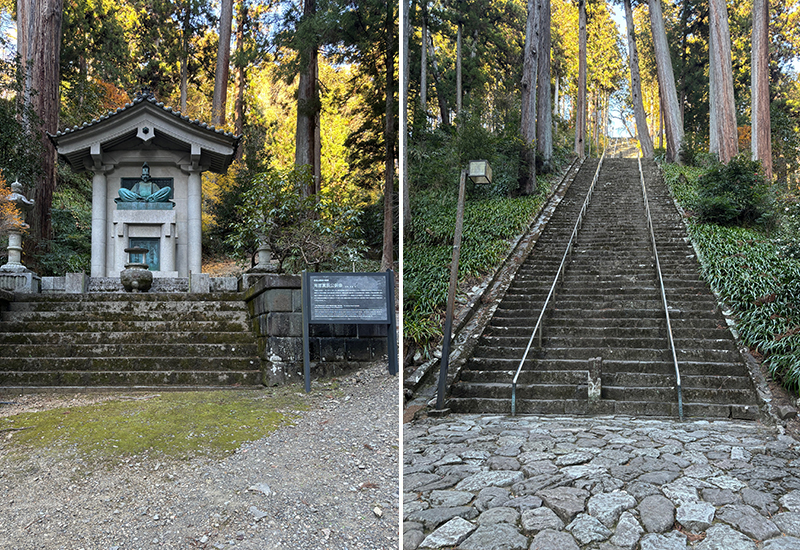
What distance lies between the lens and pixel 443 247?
11.6 m

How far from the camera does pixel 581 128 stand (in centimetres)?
2380

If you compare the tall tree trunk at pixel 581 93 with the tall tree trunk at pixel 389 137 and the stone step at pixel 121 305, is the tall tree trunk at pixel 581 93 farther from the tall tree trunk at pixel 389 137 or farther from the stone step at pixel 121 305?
Answer: the stone step at pixel 121 305

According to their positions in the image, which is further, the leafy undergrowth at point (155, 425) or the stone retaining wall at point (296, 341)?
the stone retaining wall at point (296, 341)

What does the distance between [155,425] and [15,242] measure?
7.04 metres

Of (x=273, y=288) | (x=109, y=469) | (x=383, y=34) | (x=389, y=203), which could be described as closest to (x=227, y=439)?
(x=109, y=469)

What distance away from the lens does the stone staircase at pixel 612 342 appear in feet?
20.2

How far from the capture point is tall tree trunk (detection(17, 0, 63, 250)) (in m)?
11.7

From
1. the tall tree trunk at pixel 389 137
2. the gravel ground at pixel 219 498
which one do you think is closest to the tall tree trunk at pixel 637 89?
the tall tree trunk at pixel 389 137

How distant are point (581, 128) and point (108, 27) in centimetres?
1711

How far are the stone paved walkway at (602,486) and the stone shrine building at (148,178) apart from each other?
7821 millimetres

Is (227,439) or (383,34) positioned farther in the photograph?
(383,34)

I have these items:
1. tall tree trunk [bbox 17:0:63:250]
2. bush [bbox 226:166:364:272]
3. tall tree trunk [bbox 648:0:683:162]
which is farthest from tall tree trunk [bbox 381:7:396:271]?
tall tree trunk [bbox 648:0:683:162]

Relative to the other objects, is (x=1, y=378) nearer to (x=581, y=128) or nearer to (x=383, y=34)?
(x=383, y=34)

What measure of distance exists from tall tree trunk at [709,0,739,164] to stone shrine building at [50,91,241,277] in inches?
463
